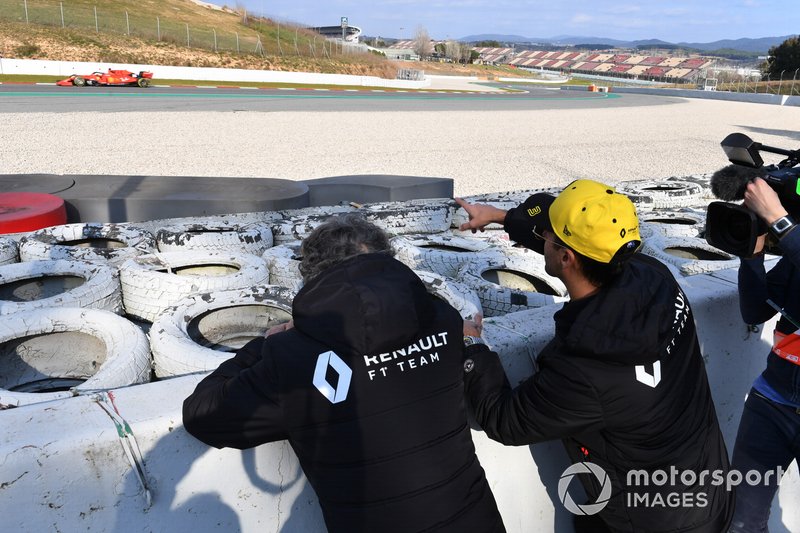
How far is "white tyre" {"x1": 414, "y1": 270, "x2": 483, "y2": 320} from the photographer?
3.60 m

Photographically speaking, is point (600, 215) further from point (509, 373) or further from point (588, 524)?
point (588, 524)

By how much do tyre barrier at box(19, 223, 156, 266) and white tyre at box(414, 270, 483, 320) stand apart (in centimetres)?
221

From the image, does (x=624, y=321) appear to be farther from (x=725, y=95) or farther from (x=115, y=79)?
(x=725, y=95)

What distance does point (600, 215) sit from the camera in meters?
2.11

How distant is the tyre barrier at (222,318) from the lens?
3.25 meters

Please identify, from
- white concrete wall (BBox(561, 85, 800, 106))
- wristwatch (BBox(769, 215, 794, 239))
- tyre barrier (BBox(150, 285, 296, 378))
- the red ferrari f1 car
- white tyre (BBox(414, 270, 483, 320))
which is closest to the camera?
wristwatch (BBox(769, 215, 794, 239))

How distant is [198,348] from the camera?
3.05m

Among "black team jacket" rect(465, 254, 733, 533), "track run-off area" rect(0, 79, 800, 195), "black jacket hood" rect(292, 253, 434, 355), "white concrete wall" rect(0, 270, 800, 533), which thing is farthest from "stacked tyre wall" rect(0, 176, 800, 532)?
"track run-off area" rect(0, 79, 800, 195)

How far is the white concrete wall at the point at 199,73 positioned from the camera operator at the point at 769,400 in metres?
33.2

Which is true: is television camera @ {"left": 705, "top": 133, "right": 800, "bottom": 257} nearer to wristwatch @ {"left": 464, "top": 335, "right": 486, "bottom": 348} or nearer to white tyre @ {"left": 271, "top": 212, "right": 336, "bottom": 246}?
wristwatch @ {"left": 464, "top": 335, "right": 486, "bottom": 348}

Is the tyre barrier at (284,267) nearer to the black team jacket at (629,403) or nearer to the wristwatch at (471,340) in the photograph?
the wristwatch at (471,340)

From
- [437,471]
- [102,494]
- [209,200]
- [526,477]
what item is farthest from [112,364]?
[209,200]

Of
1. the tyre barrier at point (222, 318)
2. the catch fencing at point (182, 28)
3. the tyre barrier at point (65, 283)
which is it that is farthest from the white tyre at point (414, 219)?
the catch fencing at point (182, 28)

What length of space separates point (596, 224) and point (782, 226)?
0.78 metres
